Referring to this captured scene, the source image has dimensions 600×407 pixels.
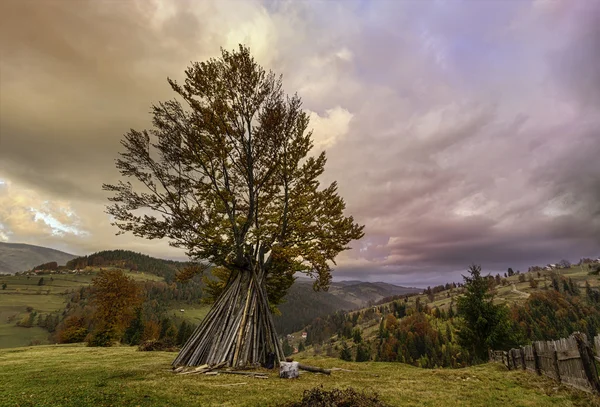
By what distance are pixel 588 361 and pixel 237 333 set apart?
13.7 meters

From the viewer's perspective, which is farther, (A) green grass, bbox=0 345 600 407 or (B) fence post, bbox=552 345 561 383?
(B) fence post, bbox=552 345 561 383

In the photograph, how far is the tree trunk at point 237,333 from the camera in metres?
14.0

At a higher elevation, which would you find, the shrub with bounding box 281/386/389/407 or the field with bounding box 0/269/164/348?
the shrub with bounding box 281/386/389/407

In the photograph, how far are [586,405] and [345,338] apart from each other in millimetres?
197280

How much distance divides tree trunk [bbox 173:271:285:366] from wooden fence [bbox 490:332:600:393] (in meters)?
11.8

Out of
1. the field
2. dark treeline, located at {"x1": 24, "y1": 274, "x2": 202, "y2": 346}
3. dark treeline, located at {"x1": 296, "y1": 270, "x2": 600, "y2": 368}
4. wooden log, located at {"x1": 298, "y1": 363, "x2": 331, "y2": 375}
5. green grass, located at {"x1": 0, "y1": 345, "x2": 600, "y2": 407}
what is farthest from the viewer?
the field

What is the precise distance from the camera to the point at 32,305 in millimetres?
178000

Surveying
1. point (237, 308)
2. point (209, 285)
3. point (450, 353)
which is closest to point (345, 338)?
point (450, 353)

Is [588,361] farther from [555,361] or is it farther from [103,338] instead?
[103,338]

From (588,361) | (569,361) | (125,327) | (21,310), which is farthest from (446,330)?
(21,310)

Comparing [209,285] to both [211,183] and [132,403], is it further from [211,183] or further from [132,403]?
[132,403]

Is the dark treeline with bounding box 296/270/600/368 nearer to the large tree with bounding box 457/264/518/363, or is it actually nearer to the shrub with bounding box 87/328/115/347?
the large tree with bounding box 457/264/518/363

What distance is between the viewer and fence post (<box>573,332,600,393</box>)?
28.9 ft

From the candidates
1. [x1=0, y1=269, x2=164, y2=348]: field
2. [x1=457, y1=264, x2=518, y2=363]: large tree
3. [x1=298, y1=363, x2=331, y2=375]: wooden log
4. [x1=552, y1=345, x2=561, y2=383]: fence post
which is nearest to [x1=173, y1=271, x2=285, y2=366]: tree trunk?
[x1=298, y1=363, x2=331, y2=375]: wooden log
